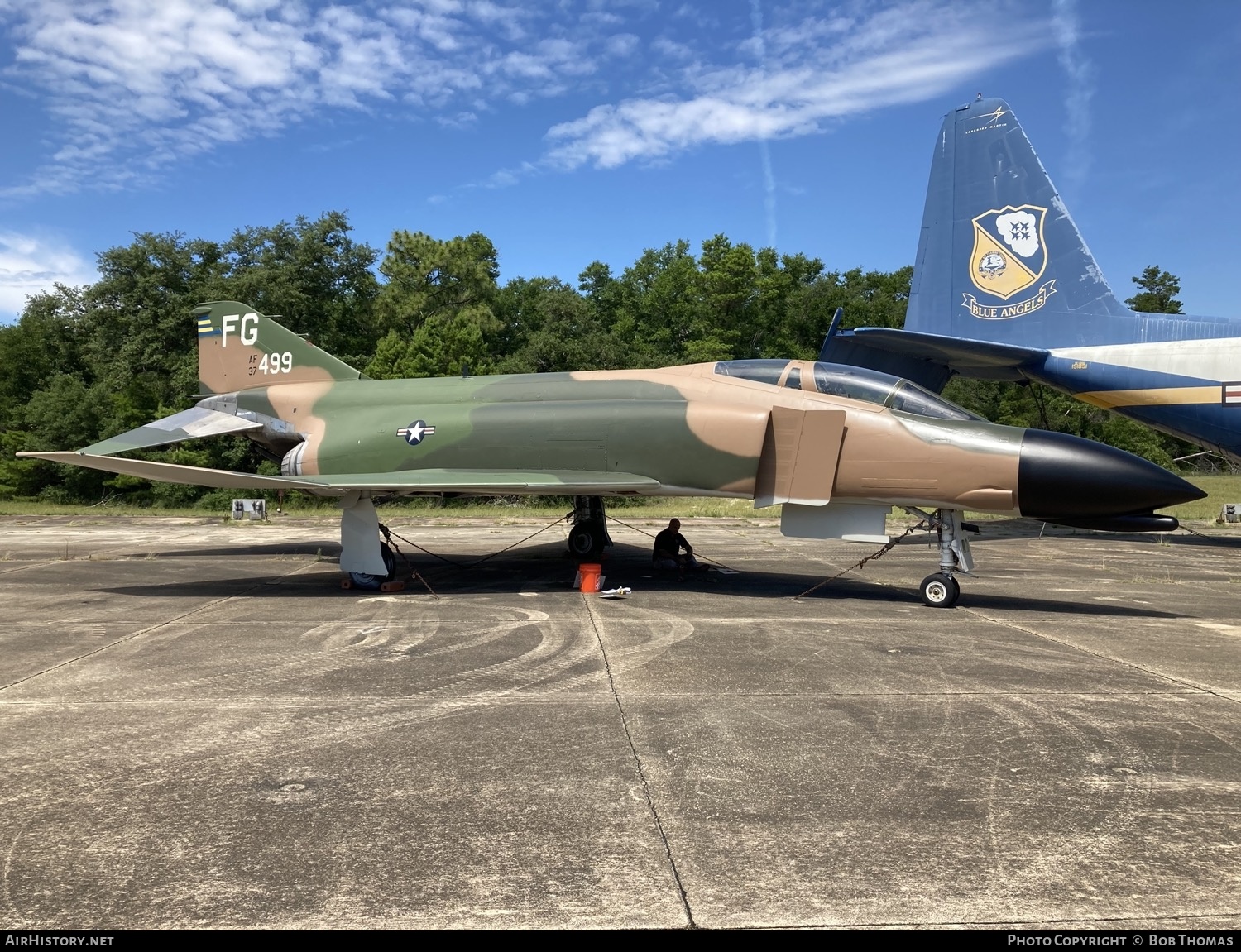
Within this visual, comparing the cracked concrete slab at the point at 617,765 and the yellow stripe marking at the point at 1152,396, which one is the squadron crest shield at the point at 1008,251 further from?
the cracked concrete slab at the point at 617,765

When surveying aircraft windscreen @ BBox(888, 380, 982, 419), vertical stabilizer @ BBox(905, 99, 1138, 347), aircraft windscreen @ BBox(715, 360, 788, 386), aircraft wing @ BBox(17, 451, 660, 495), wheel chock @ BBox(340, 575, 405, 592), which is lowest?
wheel chock @ BBox(340, 575, 405, 592)

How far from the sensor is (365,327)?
2128 inches

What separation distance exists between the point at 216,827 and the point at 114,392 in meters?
43.2

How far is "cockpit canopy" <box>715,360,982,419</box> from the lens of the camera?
936 cm

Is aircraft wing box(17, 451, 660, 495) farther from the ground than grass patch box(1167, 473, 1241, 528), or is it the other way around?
aircraft wing box(17, 451, 660, 495)

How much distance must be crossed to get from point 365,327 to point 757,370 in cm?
4821

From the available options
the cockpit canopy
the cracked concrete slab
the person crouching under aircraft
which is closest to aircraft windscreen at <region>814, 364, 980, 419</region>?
the cockpit canopy

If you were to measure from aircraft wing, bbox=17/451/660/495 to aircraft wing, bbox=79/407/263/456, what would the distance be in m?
2.24

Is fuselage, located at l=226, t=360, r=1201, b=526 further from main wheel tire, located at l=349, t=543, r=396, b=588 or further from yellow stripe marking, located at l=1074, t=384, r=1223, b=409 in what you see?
yellow stripe marking, located at l=1074, t=384, r=1223, b=409

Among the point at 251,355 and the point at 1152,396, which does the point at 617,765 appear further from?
the point at 1152,396

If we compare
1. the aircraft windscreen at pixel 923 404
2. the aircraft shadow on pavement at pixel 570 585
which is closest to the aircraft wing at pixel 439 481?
the aircraft shadow on pavement at pixel 570 585

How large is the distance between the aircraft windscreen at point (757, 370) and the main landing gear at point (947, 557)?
7.28ft

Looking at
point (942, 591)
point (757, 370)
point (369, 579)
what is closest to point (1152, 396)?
point (942, 591)
